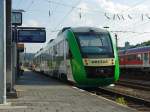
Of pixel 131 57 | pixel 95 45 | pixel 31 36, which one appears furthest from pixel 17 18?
pixel 131 57

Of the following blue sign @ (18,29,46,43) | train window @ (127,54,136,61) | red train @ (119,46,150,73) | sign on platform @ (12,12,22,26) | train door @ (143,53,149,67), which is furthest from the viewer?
train window @ (127,54,136,61)

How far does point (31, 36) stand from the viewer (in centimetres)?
3838

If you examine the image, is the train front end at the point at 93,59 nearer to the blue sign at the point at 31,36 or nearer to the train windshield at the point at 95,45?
the train windshield at the point at 95,45

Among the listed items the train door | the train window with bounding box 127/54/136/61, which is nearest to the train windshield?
the train door

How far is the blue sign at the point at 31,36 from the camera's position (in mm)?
37412

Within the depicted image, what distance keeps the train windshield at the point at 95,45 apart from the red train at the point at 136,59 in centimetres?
2395

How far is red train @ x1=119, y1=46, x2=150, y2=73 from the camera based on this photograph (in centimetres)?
4844

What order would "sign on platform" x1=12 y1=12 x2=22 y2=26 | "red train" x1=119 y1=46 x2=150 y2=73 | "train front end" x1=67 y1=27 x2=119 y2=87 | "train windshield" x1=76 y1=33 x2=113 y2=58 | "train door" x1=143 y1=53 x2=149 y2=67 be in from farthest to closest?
1. "red train" x1=119 y1=46 x2=150 y2=73
2. "train door" x1=143 y1=53 x2=149 y2=67
3. "sign on platform" x1=12 y1=12 x2=22 y2=26
4. "train windshield" x1=76 y1=33 x2=113 y2=58
5. "train front end" x1=67 y1=27 x2=119 y2=87

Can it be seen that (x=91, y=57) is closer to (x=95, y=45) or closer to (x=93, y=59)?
(x=93, y=59)

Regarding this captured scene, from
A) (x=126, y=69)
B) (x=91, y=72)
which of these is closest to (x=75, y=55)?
(x=91, y=72)

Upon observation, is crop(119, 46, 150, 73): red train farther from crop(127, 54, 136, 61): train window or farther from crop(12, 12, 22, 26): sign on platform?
crop(12, 12, 22, 26): sign on platform

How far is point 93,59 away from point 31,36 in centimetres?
1602

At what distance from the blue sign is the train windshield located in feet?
44.0

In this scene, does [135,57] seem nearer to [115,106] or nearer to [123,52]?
[123,52]
